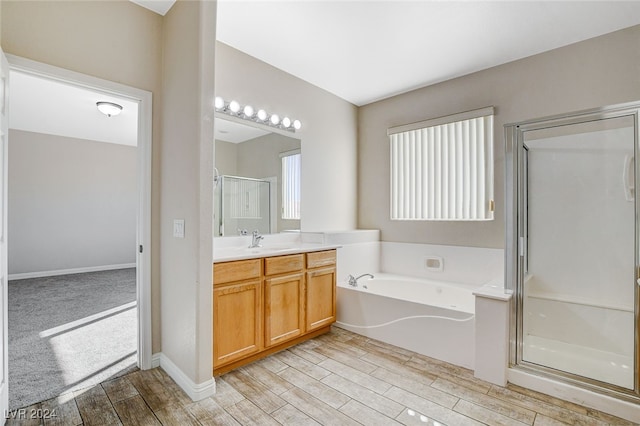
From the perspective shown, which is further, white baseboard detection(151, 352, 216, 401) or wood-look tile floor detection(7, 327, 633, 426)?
white baseboard detection(151, 352, 216, 401)

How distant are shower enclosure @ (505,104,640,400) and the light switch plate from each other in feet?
7.51

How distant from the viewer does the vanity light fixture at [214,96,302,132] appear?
2.82m

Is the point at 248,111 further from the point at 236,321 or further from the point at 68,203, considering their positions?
the point at 68,203

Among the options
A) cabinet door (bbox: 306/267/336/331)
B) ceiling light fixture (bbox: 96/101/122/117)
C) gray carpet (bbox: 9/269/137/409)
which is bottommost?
gray carpet (bbox: 9/269/137/409)

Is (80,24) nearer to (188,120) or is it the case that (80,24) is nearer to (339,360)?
(188,120)

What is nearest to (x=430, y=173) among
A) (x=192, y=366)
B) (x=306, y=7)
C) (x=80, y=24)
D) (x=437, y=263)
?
(x=437, y=263)

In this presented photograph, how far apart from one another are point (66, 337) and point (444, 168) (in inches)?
163

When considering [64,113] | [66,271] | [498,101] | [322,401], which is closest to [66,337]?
[322,401]

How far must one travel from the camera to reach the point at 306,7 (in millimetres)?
2314

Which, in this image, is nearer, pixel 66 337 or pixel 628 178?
pixel 628 178

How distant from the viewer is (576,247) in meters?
2.56

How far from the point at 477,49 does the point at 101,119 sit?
5373 millimetres

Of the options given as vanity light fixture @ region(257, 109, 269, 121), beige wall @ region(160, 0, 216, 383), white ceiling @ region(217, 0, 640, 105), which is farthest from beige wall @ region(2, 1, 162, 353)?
vanity light fixture @ region(257, 109, 269, 121)

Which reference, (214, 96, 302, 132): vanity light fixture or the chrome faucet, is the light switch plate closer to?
the chrome faucet
